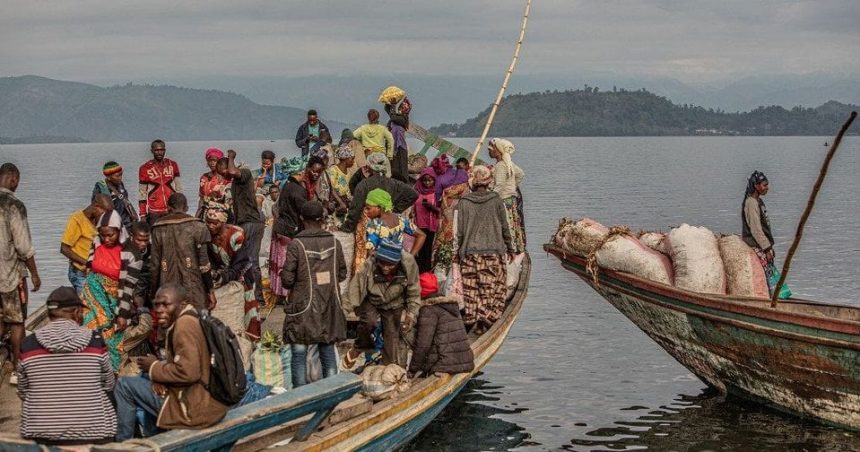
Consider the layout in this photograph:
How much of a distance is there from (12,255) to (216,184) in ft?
11.5

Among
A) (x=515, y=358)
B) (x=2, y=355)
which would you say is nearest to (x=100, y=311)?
(x=2, y=355)

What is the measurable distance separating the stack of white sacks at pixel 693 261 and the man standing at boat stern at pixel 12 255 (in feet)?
23.5

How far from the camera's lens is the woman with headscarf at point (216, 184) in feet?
43.1

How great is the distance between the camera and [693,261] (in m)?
14.0

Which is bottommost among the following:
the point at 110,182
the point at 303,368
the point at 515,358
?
the point at 515,358

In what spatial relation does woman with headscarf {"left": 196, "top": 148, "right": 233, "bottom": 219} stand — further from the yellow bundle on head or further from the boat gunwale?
the boat gunwale

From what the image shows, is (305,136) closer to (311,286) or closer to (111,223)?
(111,223)

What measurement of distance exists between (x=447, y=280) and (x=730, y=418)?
3.98 meters

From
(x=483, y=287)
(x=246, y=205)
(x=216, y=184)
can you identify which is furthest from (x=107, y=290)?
(x=483, y=287)

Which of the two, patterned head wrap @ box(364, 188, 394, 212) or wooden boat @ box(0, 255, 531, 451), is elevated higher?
patterned head wrap @ box(364, 188, 394, 212)

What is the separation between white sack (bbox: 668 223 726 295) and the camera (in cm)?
1398

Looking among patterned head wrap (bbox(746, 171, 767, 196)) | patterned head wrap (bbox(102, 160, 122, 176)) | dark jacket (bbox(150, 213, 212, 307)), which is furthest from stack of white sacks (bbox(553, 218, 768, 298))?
dark jacket (bbox(150, 213, 212, 307))

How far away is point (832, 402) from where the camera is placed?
41.8 ft

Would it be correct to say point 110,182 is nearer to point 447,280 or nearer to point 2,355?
point 2,355
